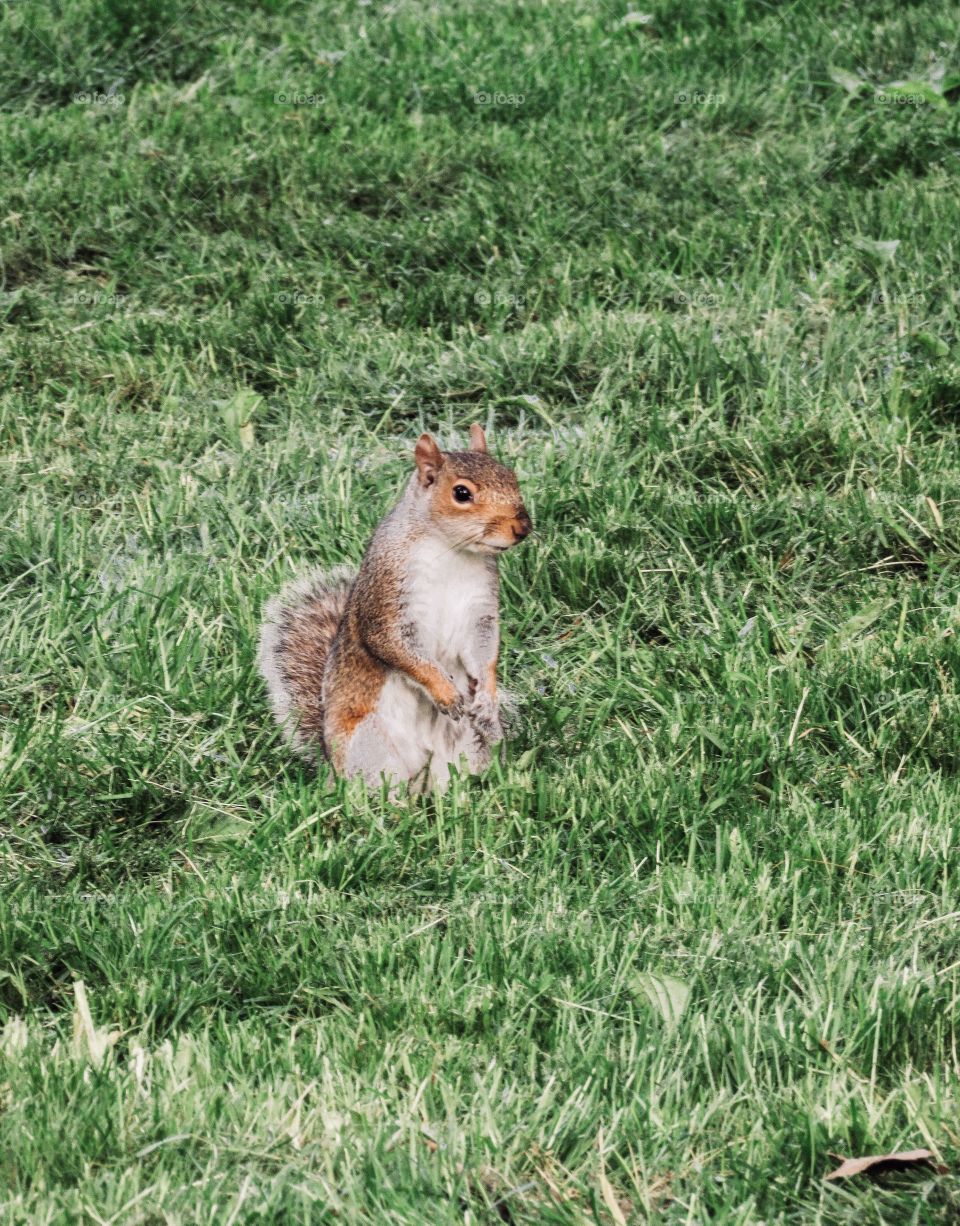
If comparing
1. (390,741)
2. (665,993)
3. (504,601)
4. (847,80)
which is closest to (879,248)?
(847,80)

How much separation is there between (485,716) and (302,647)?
504 millimetres

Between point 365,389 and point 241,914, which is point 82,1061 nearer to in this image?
point 241,914

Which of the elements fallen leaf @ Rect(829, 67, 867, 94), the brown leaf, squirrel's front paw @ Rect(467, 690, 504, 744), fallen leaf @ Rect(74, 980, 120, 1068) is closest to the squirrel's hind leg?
squirrel's front paw @ Rect(467, 690, 504, 744)

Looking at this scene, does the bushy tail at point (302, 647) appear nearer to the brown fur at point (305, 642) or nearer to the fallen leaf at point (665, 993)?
the brown fur at point (305, 642)

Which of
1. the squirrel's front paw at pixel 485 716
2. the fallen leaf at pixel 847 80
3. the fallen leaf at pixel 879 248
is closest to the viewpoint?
the squirrel's front paw at pixel 485 716

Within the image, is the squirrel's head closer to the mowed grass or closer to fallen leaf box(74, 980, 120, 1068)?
the mowed grass

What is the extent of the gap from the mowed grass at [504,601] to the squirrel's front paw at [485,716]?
93 millimetres

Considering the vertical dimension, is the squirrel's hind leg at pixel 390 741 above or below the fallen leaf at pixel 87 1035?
above

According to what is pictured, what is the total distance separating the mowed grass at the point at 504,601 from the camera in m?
2.11

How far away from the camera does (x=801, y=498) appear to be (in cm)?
397

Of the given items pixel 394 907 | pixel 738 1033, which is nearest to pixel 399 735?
pixel 394 907

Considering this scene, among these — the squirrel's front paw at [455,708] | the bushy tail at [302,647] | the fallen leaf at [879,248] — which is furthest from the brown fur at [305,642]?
the fallen leaf at [879,248]

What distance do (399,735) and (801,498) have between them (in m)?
1.35

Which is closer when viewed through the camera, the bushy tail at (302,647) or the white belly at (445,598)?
the white belly at (445,598)
